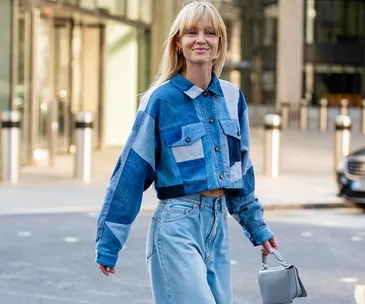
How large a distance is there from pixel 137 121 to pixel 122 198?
12.2 inches

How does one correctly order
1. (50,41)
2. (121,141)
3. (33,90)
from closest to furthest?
(33,90) < (50,41) < (121,141)

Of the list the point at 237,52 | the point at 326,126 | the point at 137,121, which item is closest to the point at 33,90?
the point at 137,121

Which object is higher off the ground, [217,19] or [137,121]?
[217,19]

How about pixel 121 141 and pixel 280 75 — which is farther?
pixel 280 75

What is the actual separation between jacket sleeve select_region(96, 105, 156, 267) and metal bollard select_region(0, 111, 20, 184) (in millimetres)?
11977

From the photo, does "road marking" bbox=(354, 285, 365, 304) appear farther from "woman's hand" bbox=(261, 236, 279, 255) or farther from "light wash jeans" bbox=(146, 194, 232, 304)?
"light wash jeans" bbox=(146, 194, 232, 304)

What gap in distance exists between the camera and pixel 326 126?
3559 centimetres

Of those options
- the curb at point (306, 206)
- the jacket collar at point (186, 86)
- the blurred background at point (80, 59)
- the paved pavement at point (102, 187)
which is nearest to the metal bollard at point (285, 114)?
the blurred background at point (80, 59)

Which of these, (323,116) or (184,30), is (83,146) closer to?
(184,30)

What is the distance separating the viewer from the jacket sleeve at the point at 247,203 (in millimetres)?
4344

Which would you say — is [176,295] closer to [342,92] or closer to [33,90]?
[33,90]

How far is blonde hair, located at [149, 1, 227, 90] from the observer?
4133 millimetres

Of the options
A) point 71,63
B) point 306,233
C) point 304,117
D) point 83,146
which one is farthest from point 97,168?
point 304,117

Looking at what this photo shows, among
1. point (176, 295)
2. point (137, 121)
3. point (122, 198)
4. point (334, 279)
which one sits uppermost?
point (137, 121)
